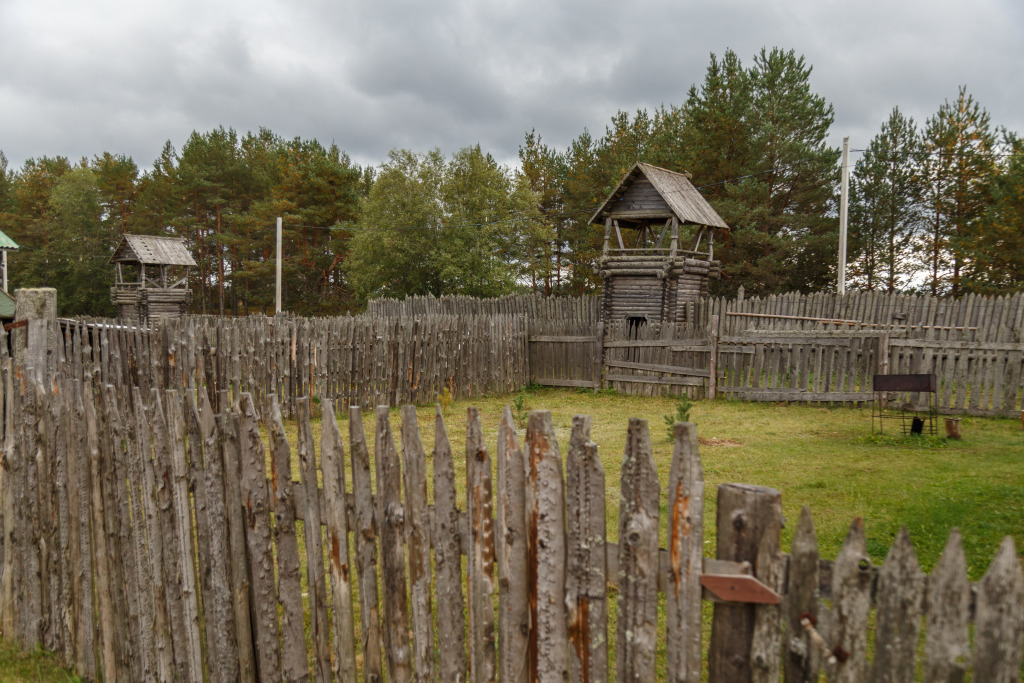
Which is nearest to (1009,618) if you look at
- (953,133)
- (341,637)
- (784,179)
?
(341,637)

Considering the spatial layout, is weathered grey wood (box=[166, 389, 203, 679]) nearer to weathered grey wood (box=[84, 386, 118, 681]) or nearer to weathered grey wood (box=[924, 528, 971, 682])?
weathered grey wood (box=[84, 386, 118, 681])

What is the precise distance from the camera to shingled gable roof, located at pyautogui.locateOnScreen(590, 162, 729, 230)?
2038 centimetres

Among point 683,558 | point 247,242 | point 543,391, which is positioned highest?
point 247,242

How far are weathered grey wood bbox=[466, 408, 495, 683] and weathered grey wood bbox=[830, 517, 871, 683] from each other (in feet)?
3.95

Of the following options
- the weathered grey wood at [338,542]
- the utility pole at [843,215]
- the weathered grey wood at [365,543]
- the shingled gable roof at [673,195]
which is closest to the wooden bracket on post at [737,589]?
the weathered grey wood at [365,543]

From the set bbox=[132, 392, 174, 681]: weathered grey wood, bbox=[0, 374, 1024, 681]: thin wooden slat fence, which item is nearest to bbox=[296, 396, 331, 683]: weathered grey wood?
bbox=[0, 374, 1024, 681]: thin wooden slat fence

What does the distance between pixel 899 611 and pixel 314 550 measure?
2.27m

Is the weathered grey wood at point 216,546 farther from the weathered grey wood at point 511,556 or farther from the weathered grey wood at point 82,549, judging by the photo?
the weathered grey wood at point 511,556

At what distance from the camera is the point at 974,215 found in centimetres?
2947

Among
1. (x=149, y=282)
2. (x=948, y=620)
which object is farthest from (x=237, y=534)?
(x=149, y=282)

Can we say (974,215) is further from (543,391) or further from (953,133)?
(543,391)

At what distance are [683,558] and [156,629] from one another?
113 inches

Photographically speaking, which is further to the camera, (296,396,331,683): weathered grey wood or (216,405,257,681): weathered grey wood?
(216,405,257,681): weathered grey wood

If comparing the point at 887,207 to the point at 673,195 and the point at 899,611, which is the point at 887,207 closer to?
the point at 673,195
